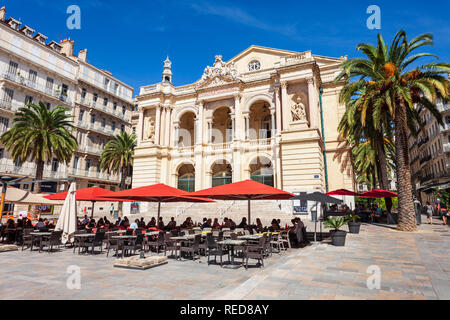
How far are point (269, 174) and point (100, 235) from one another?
19.3 meters

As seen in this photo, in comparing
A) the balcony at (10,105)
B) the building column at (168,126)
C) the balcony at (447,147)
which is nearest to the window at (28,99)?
the balcony at (10,105)

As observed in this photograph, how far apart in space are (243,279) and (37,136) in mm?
26034

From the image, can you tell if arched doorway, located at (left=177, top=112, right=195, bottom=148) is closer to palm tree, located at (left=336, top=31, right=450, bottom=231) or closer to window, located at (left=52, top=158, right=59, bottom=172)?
window, located at (left=52, top=158, right=59, bottom=172)

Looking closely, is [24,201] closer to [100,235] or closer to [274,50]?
[100,235]

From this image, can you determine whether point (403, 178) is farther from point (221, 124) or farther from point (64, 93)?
point (64, 93)

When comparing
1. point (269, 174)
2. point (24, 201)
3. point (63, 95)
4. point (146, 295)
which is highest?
point (63, 95)

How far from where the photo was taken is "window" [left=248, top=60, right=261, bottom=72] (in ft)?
112

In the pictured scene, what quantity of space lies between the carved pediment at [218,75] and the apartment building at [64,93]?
56.8 ft

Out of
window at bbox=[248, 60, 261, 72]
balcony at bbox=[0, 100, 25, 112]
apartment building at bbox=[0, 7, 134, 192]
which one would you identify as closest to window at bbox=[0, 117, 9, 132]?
apartment building at bbox=[0, 7, 134, 192]

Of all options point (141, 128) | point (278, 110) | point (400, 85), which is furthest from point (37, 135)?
point (400, 85)

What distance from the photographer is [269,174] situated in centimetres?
2728

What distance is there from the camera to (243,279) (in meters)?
6.71
